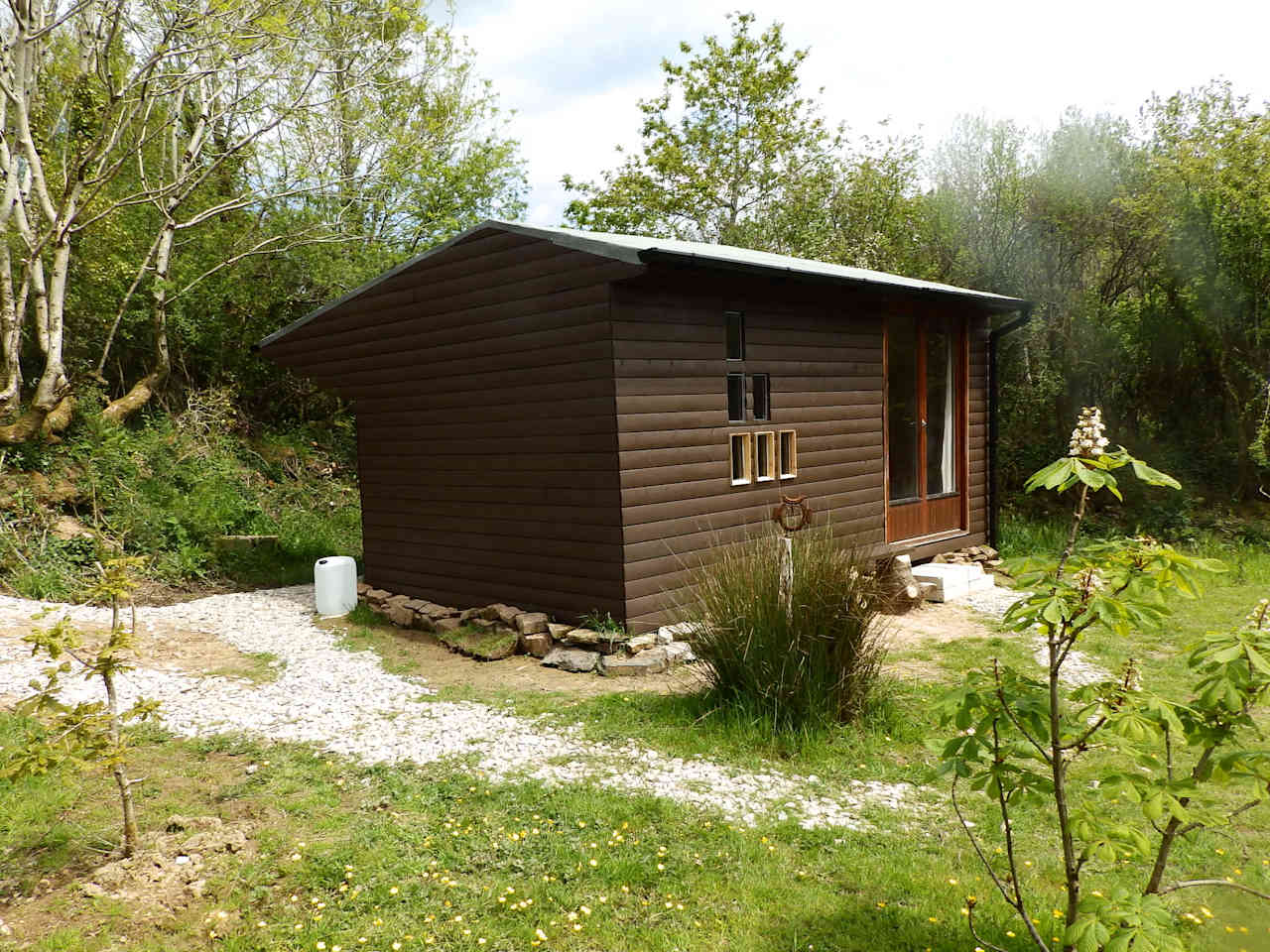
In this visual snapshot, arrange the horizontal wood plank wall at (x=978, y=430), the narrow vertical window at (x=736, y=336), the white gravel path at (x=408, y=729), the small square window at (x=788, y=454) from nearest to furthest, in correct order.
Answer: the white gravel path at (x=408, y=729), the narrow vertical window at (x=736, y=336), the small square window at (x=788, y=454), the horizontal wood plank wall at (x=978, y=430)

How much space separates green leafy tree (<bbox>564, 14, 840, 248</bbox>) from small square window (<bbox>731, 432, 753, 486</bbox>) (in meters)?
12.9

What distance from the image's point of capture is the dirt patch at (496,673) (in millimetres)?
5509

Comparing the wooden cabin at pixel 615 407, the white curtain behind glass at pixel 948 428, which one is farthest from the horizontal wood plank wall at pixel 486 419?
the white curtain behind glass at pixel 948 428

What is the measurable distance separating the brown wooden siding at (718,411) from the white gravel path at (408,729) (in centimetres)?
170

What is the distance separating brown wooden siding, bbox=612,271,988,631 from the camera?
239 inches

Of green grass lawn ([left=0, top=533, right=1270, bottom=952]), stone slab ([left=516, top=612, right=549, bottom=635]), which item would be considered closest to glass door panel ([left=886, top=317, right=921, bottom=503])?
stone slab ([left=516, top=612, right=549, bottom=635])

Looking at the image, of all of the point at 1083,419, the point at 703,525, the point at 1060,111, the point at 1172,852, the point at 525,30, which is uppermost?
the point at 525,30

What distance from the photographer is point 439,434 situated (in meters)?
7.52

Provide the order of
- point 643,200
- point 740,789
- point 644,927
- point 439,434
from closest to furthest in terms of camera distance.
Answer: point 644,927
point 740,789
point 439,434
point 643,200

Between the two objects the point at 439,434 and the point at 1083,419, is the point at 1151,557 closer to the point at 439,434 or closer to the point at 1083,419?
the point at 1083,419

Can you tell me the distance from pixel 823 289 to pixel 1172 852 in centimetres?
544

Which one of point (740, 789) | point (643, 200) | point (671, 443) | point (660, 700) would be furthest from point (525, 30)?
point (740, 789)

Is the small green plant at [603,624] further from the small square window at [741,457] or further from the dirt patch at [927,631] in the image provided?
the dirt patch at [927,631]

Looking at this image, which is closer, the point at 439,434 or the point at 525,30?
the point at 439,434
